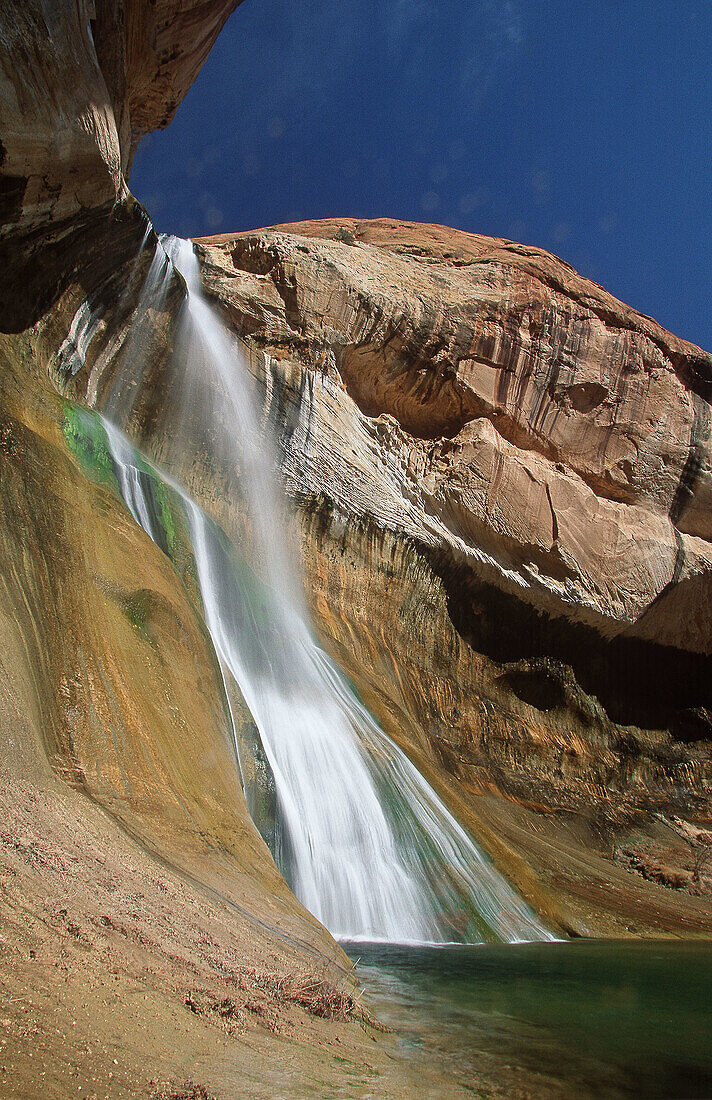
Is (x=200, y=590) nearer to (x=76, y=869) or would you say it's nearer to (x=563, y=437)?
(x=76, y=869)

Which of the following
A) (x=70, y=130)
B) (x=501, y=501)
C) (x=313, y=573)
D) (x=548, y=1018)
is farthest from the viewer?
(x=501, y=501)

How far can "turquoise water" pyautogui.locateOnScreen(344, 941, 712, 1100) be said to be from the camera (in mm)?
2623

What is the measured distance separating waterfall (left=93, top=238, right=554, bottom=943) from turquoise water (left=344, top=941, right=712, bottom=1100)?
699 mm

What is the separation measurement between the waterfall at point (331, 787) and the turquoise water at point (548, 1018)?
0.70 metres

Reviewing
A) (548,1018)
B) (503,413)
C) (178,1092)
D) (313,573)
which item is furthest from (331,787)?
(503,413)

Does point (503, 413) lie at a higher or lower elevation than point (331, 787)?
higher

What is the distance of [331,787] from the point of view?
22.6 ft

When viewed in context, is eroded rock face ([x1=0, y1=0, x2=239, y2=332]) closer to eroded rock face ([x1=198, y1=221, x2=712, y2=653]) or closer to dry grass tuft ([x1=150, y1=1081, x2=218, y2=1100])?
eroded rock face ([x1=198, y1=221, x2=712, y2=653])

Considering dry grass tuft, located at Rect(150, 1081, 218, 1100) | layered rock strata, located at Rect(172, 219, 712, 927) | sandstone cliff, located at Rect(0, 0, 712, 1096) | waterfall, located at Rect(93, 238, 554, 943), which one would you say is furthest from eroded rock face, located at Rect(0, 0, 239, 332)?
dry grass tuft, located at Rect(150, 1081, 218, 1100)

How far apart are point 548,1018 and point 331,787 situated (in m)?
3.58

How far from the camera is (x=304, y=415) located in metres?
12.4

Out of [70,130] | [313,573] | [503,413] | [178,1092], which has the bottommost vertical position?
[178,1092]

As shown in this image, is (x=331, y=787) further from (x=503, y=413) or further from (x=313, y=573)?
(x=503, y=413)

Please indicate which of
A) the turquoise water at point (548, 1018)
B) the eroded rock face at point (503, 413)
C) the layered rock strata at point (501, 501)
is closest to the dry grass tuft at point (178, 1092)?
the turquoise water at point (548, 1018)
